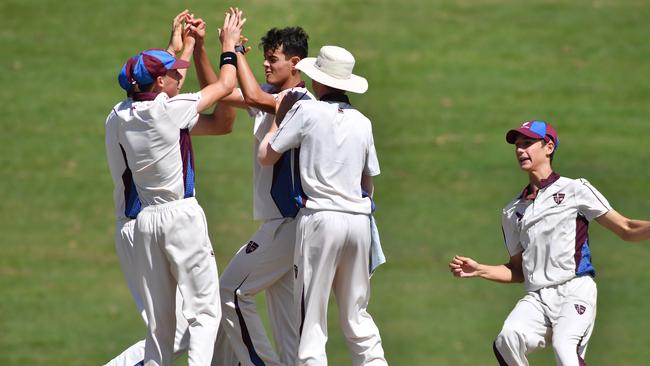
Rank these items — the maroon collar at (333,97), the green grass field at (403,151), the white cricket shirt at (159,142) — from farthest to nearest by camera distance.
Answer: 1. the green grass field at (403,151)
2. the maroon collar at (333,97)
3. the white cricket shirt at (159,142)

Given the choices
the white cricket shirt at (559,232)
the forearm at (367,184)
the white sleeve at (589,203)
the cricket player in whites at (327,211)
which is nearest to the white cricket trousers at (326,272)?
the cricket player in whites at (327,211)

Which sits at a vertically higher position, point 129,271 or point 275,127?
point 275,127

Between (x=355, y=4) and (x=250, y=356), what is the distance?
1222cm

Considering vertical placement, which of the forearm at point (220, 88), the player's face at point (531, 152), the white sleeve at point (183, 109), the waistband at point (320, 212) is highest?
the forearm at point (220, 88)

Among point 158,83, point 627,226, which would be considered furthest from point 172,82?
point 627,226

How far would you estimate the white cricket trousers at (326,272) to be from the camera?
7941mm

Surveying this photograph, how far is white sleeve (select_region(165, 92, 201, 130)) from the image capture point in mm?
7902

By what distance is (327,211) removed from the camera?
7.95 meters

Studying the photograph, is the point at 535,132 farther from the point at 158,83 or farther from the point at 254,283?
the point at 158,83

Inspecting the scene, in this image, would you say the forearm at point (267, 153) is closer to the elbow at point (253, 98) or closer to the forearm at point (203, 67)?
the elbow at point (253, 98)

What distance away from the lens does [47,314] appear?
16156mm

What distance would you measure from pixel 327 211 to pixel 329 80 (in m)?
0.91

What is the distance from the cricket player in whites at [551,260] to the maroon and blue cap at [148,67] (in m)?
2.43

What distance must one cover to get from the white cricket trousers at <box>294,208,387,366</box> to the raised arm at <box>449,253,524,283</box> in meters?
0.76
